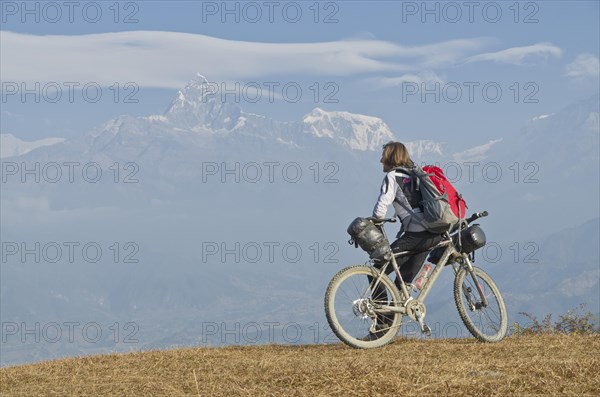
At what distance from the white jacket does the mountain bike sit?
0.65 ft

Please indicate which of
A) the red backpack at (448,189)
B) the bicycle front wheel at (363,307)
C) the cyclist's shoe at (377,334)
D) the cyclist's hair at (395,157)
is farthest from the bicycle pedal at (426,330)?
the cyclist's hair at (395,157)

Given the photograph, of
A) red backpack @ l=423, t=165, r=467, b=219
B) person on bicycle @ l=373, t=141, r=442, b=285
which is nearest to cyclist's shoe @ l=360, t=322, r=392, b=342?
person on bicycle @ l=373, t=141, r=442, b=285

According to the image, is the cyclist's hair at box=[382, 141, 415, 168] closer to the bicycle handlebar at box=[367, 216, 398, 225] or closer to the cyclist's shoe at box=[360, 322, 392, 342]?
the bicycle handlebar at box=[367, 216, 398, 225]

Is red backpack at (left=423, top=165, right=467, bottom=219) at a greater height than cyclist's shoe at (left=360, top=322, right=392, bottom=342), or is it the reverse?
red backpack at (left=423, top=165, right=467, bottom=219)

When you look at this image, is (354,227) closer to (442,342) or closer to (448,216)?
(448,216)

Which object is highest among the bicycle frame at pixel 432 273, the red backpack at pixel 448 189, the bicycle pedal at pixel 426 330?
the red backpack at pixel 448 189

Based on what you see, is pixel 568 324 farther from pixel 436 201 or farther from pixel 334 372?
pixel 334 372

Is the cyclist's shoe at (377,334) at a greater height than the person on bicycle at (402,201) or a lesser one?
lesser

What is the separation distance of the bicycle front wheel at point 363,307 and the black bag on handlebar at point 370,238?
253mm

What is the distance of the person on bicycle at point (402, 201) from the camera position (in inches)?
492

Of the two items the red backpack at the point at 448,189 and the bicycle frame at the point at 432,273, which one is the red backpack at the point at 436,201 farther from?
the bicycle frame at the point at 432,273

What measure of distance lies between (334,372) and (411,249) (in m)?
3.71

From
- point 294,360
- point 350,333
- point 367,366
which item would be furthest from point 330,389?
point 350,333

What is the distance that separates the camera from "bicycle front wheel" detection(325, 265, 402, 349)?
12344 mm
